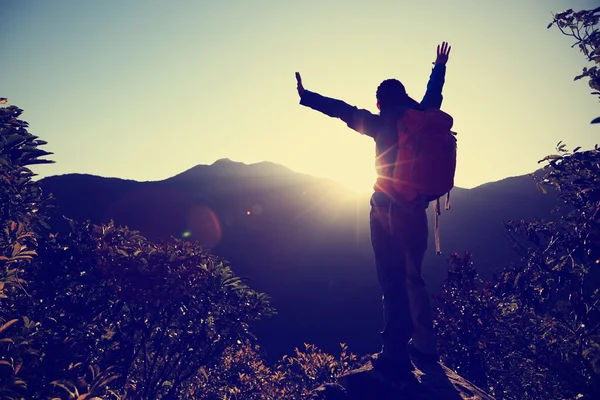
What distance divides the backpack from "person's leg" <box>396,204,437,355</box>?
60 centimetres

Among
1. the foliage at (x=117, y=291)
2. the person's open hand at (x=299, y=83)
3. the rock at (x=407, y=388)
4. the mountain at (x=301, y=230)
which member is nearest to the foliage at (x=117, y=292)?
the foliage at (x=117, y=291)

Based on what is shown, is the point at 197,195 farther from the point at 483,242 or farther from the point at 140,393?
the point at 140,393

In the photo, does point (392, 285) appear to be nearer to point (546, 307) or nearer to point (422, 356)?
point (422, 356)

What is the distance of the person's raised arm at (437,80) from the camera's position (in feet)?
17.4

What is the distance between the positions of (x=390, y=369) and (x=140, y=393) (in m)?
8.30

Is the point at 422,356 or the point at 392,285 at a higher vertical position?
the point at 392,285

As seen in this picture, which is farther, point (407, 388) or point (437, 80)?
point (437, 80)

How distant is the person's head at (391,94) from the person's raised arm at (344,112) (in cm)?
28

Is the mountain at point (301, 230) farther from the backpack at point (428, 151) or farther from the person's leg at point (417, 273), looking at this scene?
the backpack at point (428, 151)

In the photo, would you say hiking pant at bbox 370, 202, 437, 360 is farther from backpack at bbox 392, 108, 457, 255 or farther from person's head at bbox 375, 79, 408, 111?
person's head at bbox 375, 79, 408, 111

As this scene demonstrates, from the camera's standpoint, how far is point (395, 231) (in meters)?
5.07

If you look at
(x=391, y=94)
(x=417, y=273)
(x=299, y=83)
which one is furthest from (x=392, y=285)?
(x=299, y=83)

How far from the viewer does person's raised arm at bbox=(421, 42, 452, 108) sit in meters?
5.30

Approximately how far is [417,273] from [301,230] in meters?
57.6
